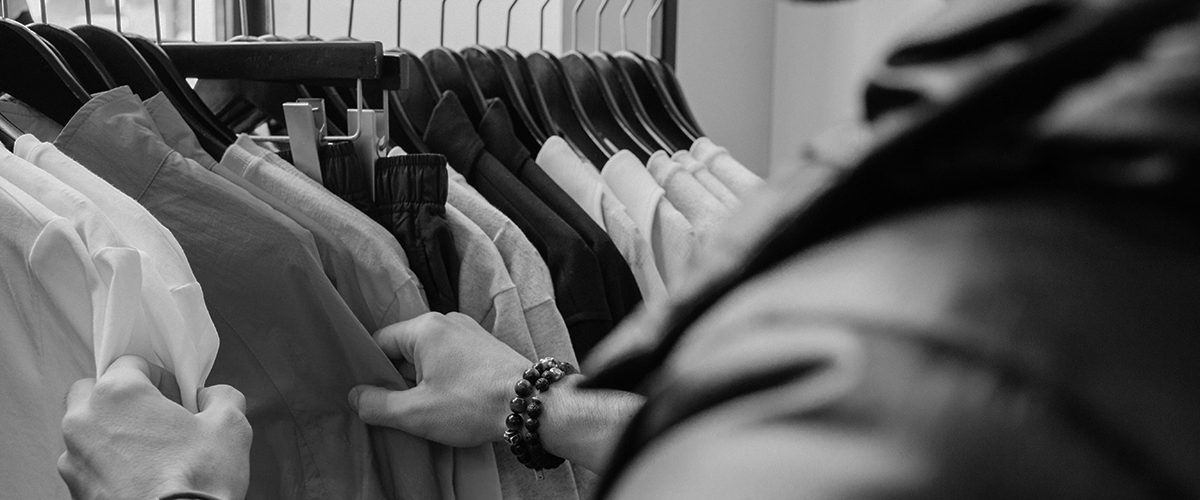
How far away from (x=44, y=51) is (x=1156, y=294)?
920mm

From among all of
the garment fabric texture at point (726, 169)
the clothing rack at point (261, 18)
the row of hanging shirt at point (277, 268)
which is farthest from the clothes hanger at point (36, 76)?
the clothing rack at point (261, 18)

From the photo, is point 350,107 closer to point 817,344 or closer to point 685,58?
point 817,344

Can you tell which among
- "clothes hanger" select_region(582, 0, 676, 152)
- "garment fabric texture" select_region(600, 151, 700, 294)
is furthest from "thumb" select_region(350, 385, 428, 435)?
"clothes hanger" select_region(582, 0, 676, 152)

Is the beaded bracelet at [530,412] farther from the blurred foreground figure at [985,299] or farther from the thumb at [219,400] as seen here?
the blurred foreground figure at [985,299]

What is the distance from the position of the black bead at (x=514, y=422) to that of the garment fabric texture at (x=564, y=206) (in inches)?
7.4

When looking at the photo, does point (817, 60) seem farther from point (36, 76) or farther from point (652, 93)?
point (36, 76)

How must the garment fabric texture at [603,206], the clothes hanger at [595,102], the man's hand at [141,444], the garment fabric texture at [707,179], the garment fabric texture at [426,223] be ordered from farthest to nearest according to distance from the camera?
the clothes hanger at [595,102]
the garment fabric texture at [707,179]
the garment fabric texture at [603,206]
the garment fabric texture at [426,223]
the man's hand at [141,444]

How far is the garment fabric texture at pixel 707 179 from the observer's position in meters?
1.13

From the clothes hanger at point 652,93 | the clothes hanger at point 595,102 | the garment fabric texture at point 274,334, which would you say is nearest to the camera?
the garment fabric texture at point 274,334

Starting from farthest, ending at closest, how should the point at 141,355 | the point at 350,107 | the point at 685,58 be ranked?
the point at 685,58, the point at 350,107, the point at 141,355

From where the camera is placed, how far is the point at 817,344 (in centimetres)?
12

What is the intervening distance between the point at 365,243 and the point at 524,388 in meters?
0.17

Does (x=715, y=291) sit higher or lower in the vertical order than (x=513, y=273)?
higher

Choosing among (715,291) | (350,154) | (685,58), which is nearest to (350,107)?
(350,154)
